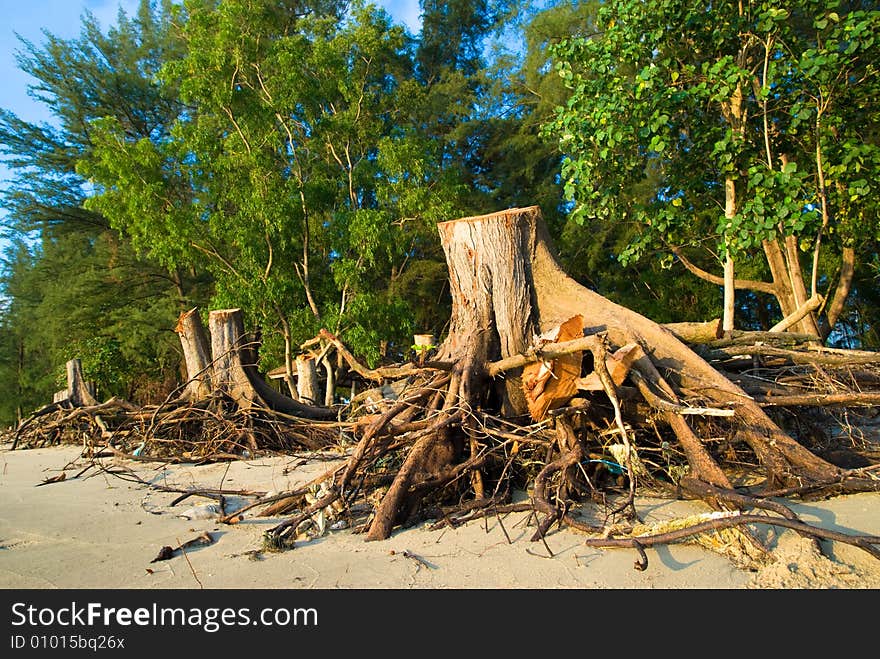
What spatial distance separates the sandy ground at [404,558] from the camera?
2184 millimetres

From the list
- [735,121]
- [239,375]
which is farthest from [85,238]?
[735,121]

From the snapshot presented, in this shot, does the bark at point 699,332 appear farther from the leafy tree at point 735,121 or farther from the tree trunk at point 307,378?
the tree trunk at point 307,378

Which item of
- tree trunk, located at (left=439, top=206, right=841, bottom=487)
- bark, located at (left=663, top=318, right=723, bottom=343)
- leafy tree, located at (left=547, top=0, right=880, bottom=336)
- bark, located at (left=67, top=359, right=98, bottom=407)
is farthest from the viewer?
bark, located at (left=67, top=359, right=98, bottom=407)

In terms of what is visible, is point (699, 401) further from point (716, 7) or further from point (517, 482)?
point (716, 7)

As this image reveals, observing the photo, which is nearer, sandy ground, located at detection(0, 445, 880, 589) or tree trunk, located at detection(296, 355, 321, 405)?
sandy ground, located at detection(0, 445, 880, 589)

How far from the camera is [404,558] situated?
97.5 inches

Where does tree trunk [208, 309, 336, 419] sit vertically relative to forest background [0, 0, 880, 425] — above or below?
below

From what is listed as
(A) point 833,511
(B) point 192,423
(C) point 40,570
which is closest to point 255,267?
(B) point 192,423

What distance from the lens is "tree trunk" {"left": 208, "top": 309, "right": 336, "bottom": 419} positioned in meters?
6.55

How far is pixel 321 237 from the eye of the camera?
1227 centimetres

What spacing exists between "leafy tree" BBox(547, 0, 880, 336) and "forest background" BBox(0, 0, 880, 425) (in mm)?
37

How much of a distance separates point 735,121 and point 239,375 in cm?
689

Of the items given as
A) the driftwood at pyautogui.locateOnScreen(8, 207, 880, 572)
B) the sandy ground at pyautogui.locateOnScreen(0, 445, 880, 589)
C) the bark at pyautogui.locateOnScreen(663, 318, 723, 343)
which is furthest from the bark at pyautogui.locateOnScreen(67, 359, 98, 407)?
the bark at pyautogui.locateOnScreen(663, 318, 723, 343)

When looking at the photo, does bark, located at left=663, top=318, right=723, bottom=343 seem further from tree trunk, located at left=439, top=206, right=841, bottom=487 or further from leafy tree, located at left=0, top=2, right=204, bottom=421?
leafy tree, located at left=0, top=2, right=204, bottom=421
